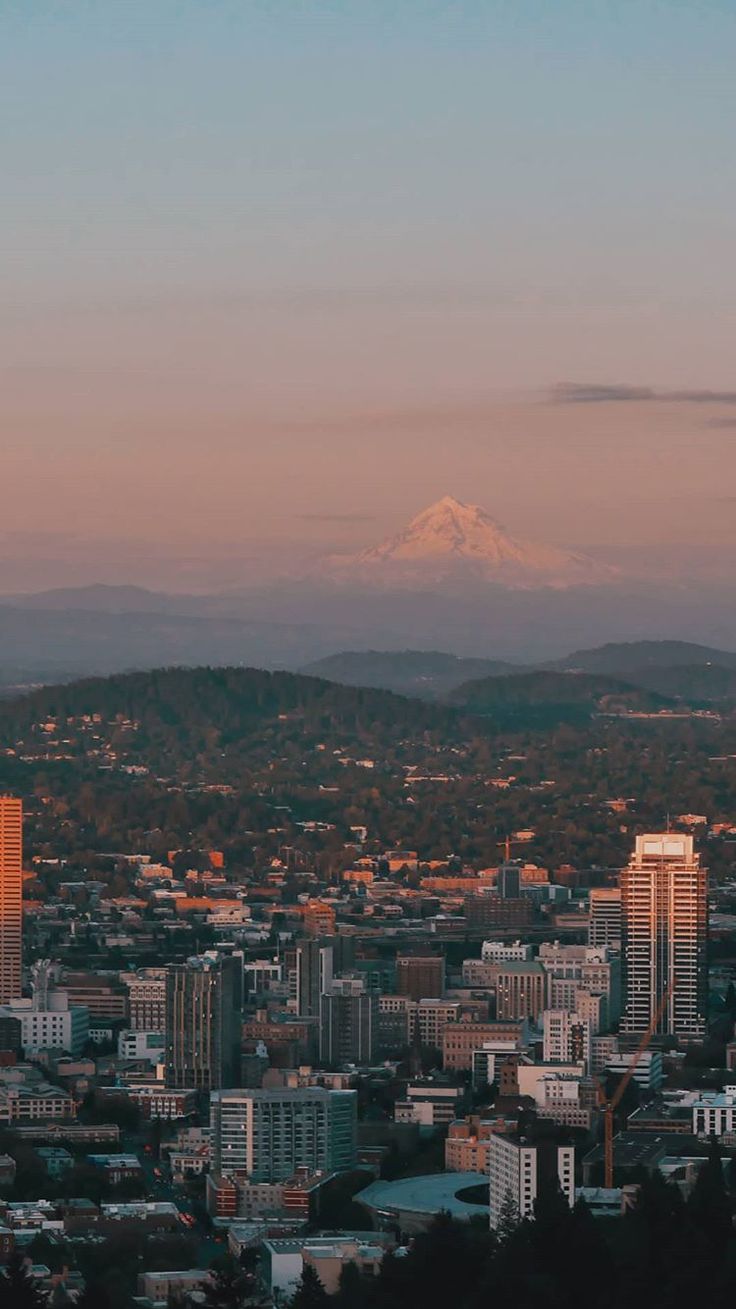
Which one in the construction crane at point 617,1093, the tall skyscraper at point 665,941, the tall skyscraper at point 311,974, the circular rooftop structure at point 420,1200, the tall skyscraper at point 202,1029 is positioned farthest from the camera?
the tall skyscraper at point 665,941

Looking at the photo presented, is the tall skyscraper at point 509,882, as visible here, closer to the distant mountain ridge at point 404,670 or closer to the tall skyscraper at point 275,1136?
the tall skyscraper at point 275,1136

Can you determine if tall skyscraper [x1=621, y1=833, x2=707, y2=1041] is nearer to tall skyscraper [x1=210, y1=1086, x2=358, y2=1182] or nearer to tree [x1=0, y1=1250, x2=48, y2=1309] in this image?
tall skyscraper [x1=210, y1=1086, x2=358, y2=1182]

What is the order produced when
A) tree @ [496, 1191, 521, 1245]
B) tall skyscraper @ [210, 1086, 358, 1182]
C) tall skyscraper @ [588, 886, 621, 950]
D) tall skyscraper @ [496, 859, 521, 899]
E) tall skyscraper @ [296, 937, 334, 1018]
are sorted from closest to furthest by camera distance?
tree @ [496, 1191, 521, 1245] < tall skyscraper @ [210, 1086, 358, 1182] < tall skyscraper @ [296, 937, 334, 1018] < tall skyscraper @ [588, 886, 621, 950] < tall skyscraper @ [496, 859, 521, 899]

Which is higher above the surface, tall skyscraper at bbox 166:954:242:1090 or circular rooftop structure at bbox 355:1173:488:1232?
tall skyscraper at bbox 166:954:242:1090

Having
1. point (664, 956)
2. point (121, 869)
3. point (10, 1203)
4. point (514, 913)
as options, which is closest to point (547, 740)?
point (121, 869)

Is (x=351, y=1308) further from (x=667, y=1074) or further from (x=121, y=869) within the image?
(x=121, y=869)

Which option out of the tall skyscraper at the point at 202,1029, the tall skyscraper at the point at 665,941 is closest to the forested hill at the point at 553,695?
the tall skyscraper at the point at 665,941

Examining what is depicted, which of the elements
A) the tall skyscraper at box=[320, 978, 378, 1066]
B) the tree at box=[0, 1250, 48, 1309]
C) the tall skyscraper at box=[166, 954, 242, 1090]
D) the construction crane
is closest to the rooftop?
the construction crane
